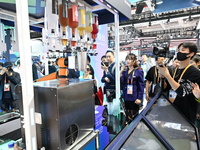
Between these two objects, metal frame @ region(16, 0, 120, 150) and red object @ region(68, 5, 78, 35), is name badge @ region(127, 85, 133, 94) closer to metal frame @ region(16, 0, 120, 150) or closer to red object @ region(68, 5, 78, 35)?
red object @ region(68, 5, 78, 35)

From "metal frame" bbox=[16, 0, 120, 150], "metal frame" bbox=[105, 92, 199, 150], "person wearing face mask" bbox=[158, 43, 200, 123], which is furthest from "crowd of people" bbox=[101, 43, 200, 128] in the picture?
"metal frame" bbox=[16, 0, 120, 150]

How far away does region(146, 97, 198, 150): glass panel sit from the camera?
52.4 inches

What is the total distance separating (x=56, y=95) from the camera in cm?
77

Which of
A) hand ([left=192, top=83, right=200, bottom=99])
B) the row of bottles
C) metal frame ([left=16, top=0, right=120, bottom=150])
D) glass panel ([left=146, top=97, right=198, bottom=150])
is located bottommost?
glass panel ([left=146, top=97, right=198, bottom=150])

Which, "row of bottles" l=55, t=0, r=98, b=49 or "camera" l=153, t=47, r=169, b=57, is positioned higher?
"row of bottles" l=55, t=0, r=98, b=49

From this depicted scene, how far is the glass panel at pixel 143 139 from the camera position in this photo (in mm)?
1022

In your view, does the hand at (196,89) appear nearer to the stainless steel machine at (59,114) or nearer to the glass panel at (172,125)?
the glass panel at (172,125)

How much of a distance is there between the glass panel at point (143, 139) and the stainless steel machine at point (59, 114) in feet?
1.26

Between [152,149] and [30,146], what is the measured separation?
33.4 inches

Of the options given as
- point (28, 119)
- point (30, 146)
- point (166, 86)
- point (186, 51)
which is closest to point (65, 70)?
point (28, 119)

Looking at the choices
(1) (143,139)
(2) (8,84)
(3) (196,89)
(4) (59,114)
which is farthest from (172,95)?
(2) (8,84)

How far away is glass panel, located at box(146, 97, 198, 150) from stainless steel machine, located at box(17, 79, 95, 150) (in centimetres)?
69

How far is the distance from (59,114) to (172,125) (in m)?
1.19

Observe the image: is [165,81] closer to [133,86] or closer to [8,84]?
[133,86]
